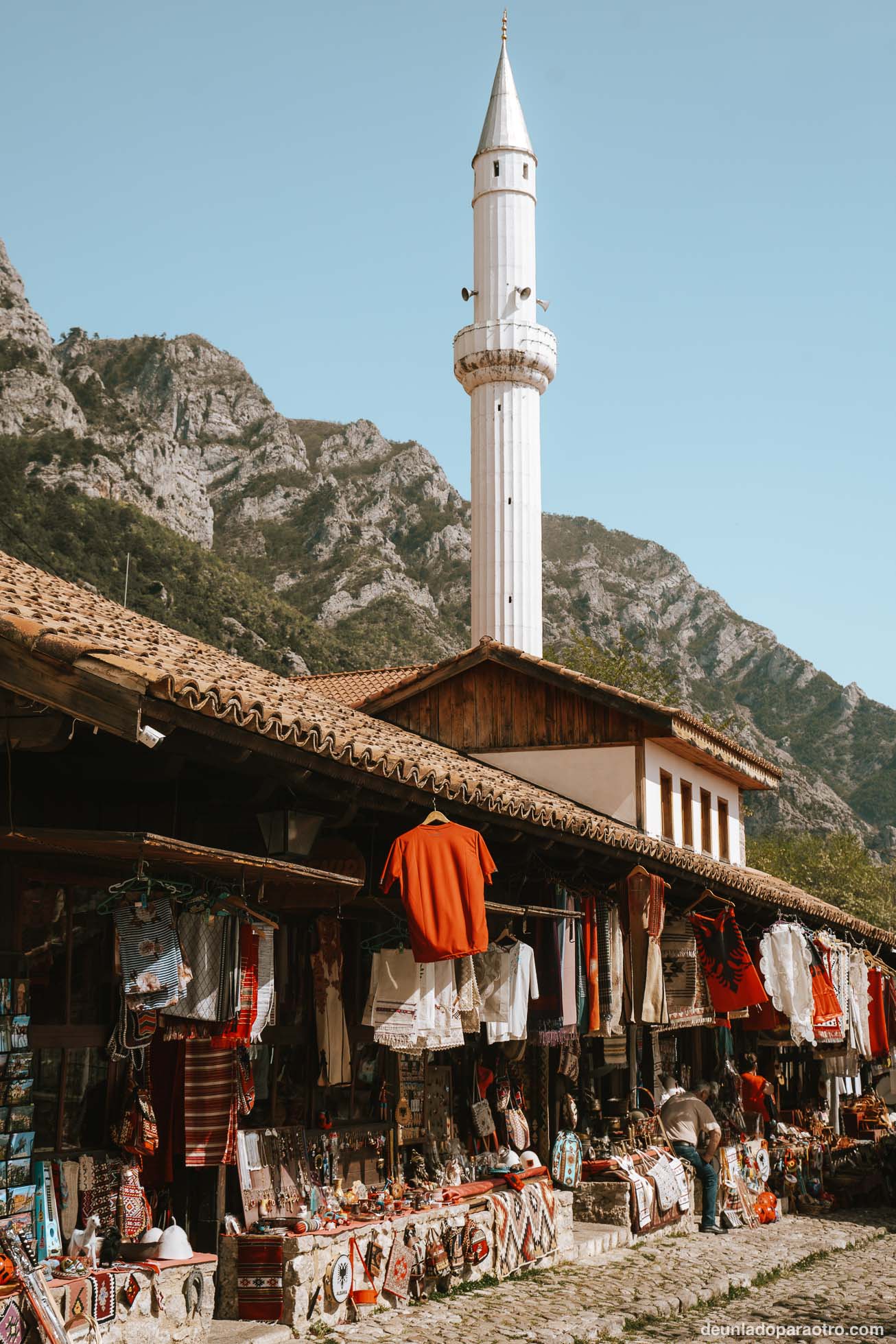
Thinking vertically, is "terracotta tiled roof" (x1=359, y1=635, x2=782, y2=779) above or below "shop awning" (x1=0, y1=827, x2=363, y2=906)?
above

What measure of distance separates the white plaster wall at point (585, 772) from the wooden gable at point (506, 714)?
0.12 m

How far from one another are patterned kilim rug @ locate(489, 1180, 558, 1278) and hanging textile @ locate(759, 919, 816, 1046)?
17.9ft

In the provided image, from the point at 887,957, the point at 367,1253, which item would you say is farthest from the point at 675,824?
the point at 367,1253

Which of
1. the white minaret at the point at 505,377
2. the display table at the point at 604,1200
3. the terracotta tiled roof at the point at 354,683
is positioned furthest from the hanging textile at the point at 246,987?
the white minaret at the point at 505,377

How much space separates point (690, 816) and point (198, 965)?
14764 millimetres

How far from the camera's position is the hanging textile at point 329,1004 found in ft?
32.5

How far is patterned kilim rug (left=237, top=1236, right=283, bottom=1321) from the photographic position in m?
8.53

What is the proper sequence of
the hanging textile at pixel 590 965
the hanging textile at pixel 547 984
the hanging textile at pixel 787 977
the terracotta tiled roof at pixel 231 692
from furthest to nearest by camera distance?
the hanging textile at pixel 787 977 < the hanging textile at pixel 590 965 < the hanging textile at pixel 547 984 < the terracotta tiled roof at pixel 231 692

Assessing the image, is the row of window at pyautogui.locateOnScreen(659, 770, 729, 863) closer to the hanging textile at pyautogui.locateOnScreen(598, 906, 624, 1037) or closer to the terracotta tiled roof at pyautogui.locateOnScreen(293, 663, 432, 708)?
the terracotta tiled roof at pyautogui.locateOnScreen(293, 663, 432, 708)

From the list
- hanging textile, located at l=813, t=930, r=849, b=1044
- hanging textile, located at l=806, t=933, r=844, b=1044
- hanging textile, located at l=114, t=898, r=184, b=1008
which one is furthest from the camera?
hanging textile, located at l=813, t=930, r=849, b=1044

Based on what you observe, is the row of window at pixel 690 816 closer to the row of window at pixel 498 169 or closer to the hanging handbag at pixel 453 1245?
the hanging handbag at pixel 453 1245

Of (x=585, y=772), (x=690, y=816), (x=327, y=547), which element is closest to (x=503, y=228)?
(x=690, y=816)

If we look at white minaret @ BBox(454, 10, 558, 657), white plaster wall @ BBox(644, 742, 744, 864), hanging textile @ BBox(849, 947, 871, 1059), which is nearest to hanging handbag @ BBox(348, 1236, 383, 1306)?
white plaster wall @ BBox(644, 742, 744, 864)

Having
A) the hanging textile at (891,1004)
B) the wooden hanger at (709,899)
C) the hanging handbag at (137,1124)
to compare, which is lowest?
the hanging handbag at (137,1124)
